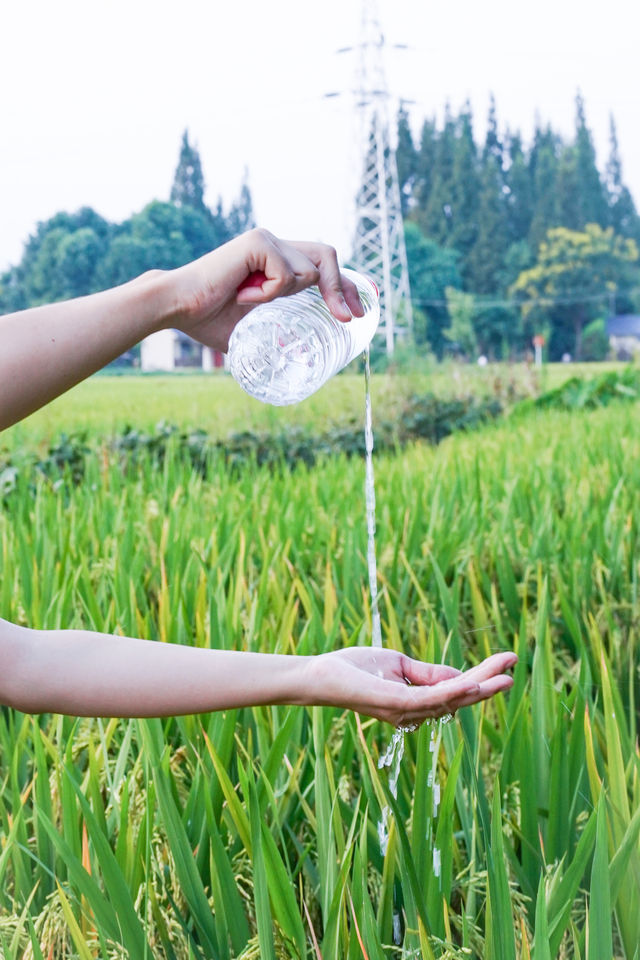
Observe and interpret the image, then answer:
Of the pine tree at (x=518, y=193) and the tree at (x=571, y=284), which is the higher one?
the pine tree at (x=518, y=193)

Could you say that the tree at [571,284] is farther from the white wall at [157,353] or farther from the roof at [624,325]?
the white wall at [157,353]

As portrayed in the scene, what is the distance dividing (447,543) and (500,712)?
0.90m

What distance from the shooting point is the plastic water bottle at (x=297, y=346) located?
87 centimetres

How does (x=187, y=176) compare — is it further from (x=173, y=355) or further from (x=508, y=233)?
(x=508, y=233)

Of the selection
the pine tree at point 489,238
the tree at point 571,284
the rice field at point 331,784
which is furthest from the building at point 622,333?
the rice field at point 331,784

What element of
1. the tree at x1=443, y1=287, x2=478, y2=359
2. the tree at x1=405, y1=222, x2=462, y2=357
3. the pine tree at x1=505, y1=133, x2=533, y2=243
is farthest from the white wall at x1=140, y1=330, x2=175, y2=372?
the pine tree at x1=505, y1=133, x2=533, y2=243

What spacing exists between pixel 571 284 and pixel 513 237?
5.81 ft

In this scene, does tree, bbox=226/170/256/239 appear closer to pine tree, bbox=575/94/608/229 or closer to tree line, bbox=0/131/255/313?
tree line, bbox=0/131/255/313

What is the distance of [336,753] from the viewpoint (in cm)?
135

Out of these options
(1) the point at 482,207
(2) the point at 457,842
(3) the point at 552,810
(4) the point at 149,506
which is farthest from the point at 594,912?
(1) the point at 482,207

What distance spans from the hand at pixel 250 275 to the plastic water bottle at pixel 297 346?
0.09 meters

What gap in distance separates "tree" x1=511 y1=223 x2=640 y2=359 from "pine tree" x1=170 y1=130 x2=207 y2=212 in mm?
6630

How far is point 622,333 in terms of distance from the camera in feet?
68.9

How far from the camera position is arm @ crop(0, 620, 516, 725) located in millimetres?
755
